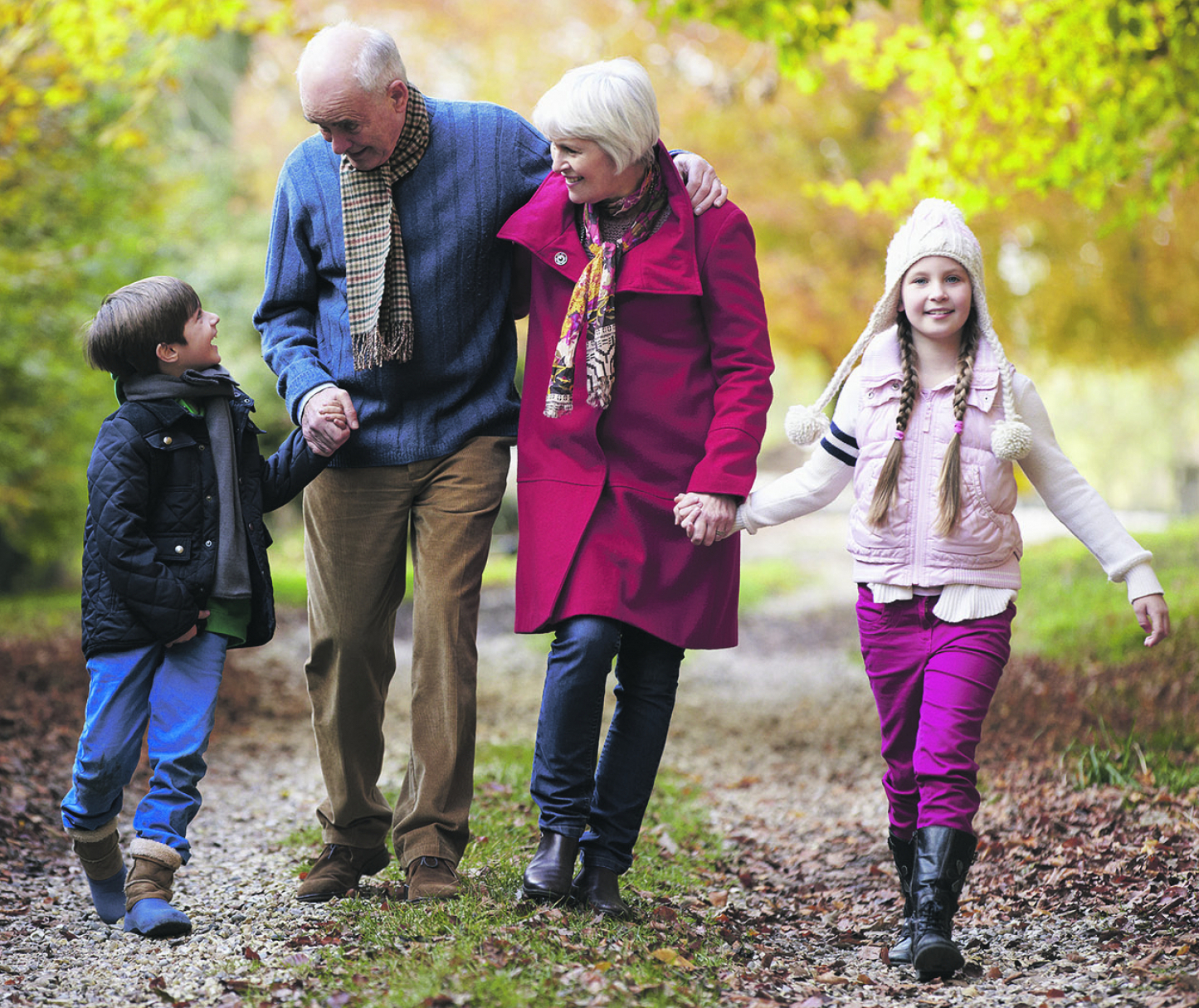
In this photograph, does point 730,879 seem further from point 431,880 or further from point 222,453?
point 222,453

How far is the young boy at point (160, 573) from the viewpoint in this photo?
10.8 feet

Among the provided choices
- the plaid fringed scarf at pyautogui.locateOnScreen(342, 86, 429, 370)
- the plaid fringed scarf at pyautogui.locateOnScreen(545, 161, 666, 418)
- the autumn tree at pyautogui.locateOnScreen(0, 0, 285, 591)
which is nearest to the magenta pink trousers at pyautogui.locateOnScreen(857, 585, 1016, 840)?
the plaid fringed scarf at pyautogui.locateOnScreen(545, 161, 666, 418)

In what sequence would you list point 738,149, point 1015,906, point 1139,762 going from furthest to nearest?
1. point 738,149
2. point 1139,762
3. point 1015,906

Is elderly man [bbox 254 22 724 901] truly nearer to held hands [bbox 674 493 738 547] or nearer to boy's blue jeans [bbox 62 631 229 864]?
boy's blue jeans [bbox 62 631 229 864]

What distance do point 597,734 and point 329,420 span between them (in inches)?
43.0

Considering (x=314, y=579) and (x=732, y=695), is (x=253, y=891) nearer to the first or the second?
(x=314, y=579)

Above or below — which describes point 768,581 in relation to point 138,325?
below

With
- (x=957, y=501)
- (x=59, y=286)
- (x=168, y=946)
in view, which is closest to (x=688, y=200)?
(x=957, y=501)

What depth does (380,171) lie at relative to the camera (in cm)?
345

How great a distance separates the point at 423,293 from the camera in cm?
349

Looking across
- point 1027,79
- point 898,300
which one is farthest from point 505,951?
point 1027,79

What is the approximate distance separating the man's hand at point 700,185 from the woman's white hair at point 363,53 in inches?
31.9

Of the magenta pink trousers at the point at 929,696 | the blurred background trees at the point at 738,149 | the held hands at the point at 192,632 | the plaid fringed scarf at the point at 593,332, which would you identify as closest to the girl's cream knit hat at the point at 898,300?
the magenta pink trousers at the point at 929,696

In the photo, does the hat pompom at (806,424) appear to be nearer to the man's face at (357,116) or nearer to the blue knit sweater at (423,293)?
the blue knit sweater at (423,293)
